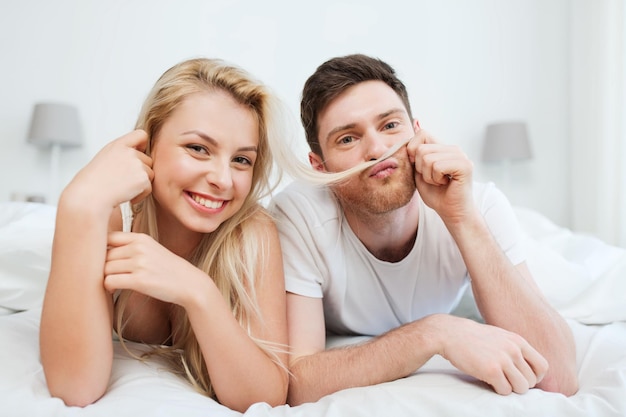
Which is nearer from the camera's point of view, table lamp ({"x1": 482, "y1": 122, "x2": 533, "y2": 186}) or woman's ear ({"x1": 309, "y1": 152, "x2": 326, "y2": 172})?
woman's ear ({"x1": 309, "y1": 152, "x2": 326, "y2": 172})

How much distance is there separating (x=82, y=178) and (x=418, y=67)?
2.73 metres

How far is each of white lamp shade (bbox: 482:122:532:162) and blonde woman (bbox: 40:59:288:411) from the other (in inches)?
91.0

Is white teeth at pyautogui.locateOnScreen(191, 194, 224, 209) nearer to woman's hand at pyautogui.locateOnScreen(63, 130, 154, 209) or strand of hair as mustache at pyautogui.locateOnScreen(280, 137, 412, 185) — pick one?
woman's hand at pyautogui.locateOnScreen(63, 130, 154, 209)

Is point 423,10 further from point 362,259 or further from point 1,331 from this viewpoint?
point 1,331

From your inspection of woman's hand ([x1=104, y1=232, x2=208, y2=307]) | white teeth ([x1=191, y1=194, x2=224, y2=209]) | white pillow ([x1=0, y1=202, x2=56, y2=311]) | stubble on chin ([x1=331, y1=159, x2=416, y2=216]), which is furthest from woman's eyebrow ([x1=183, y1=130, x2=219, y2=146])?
white pillow ([x1=0, y1=202, x2=56, y2=311])

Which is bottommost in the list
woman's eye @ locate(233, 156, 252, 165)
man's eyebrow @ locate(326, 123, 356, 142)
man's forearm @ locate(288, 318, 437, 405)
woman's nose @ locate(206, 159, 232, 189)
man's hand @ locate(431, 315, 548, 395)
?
man's forearm @ locate(288, 318, 437, 405)

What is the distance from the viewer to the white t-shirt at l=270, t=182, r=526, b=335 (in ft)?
4.11

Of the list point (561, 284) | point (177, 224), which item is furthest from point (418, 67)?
point (177, 224)

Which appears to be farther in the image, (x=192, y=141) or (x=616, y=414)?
(x=192, y=141)

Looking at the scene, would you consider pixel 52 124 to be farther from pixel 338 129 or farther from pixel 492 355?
pixel 492 355

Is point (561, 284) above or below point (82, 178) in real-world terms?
below

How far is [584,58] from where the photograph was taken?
324cm

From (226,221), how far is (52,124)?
201cm

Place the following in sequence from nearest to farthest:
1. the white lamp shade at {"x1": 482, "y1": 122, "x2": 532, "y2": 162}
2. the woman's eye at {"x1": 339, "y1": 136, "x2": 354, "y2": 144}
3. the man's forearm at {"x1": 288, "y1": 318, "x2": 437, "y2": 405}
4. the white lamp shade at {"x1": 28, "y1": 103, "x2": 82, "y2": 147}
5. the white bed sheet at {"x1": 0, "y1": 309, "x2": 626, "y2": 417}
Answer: the white bed sheet at {"x1": 0, "y1": 309, "x2": 626, "y2": 417} < the man's forearm at {"x1": 288, "y1": 318, "x2": 437, "y2": 405} < the woman's eye at {"x1": 339, "y1": 136, "x2": 354, "y2": 144} < the white lamp shade at {"x1": 28, "y1": 103, "x2": 82, "y2": 147} < the white lamp shade at {"x1": 482, "y1": 122, "x2": 532, "y2": 162}
